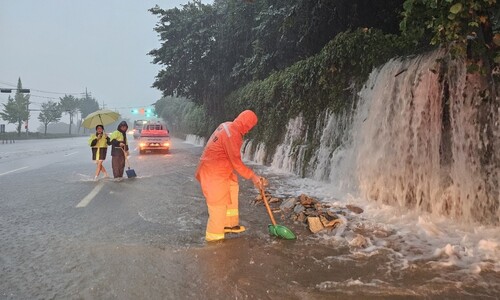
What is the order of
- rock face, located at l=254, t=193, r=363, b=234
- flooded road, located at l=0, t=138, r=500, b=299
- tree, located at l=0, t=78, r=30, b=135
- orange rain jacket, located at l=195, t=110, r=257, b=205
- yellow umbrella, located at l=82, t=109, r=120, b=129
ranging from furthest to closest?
tree, located at l=0, t=78, r=30, b=135, yellow umbrella, located at l=82, t=109, r=120, b=129, rock face, located at l=254, t=193, r=363, b=234, orange rain jacket, located at l=195, t=110, r=257, b=205, flooded road, located at l=0, t=138, r=500, b=299

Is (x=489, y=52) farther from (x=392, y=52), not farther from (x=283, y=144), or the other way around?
(x=283, y=144)

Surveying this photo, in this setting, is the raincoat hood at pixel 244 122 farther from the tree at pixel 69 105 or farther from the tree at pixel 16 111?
the tree at pixel 69 105

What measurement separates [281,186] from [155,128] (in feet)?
55.6

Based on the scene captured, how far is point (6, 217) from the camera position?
700cm

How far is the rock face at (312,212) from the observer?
6.23 metres

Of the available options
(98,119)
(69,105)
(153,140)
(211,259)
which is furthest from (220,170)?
(69,105)

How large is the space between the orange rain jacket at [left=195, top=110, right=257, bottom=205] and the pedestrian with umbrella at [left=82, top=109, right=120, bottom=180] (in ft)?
25.8

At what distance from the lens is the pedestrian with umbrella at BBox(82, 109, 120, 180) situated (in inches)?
479

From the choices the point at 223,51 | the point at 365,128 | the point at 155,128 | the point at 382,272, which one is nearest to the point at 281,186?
the point at 365,128

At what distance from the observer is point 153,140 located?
2473 centimetres

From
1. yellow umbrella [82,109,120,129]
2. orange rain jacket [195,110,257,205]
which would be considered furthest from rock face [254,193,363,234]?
yellow umbrella [82,109,120,129]

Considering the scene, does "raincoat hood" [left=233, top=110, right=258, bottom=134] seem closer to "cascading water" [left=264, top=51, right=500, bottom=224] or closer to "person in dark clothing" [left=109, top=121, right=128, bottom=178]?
"cascading water" [left=264, top=51, right=500, bottom=224]

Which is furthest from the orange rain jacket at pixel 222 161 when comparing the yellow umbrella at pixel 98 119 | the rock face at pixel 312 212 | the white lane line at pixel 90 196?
the yellow umbrella at pixel 98 119

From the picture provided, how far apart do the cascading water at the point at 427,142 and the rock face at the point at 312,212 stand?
4.43ft
